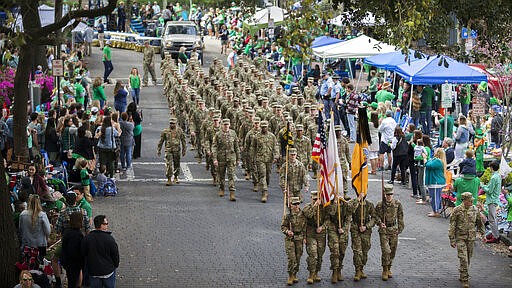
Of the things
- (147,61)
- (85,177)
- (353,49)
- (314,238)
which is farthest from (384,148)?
(147,61)

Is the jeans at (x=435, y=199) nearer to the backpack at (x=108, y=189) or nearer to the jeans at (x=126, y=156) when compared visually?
the backpack at (x=108, y=189)

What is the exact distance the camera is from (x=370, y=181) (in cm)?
2555

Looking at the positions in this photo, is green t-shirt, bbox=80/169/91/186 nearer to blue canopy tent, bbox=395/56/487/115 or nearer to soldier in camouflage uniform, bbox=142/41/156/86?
blue canopy tent, bbox=395/56/487/115

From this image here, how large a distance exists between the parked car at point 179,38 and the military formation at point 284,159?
811 cm

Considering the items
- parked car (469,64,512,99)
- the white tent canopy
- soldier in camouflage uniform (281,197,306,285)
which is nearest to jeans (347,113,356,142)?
parked car (469,64,512,99)

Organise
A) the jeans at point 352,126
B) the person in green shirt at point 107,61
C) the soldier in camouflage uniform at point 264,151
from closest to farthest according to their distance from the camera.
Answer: the soldier in camouflage uniform at point 264,151 → the jeans at point 352,126 → the person in green shirt at point 107,61

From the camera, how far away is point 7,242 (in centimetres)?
1591

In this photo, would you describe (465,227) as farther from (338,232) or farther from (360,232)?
(338,232)

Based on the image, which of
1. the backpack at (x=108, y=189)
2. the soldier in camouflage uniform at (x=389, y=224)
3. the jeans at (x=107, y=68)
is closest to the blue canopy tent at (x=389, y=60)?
the backpack at (x=108, y=189)

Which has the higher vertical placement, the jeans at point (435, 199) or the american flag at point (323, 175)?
the american flag at point (323, 175)

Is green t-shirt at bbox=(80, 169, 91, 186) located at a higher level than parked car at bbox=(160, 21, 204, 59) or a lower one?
lower

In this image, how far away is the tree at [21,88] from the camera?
15914 millimetres

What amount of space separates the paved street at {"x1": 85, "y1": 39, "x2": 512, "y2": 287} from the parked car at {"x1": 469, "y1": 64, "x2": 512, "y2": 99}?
4187 mm

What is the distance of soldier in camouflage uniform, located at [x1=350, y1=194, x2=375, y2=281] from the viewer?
55.9 feet
